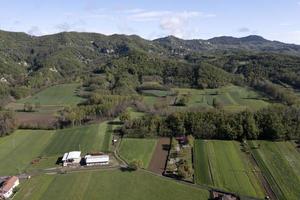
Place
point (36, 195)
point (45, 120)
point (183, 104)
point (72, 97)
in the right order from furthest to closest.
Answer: point (72, 97), point (183, 104), point (45, 120), point (36, 195)

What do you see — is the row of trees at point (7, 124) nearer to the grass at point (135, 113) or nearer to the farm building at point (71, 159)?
the farm building at point (71, 159)

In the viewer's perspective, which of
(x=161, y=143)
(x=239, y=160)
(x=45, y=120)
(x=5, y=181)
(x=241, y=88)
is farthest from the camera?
(x=241, y=88)

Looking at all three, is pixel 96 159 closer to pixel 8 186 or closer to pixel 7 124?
pixel 8 186

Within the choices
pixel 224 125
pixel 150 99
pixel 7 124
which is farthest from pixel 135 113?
pixel 7 124

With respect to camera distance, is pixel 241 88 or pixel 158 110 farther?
pixel 241 88

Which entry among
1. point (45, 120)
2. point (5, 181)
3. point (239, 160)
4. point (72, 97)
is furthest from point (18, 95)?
point (239, 160)

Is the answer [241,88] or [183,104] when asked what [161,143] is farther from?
[241,88]
